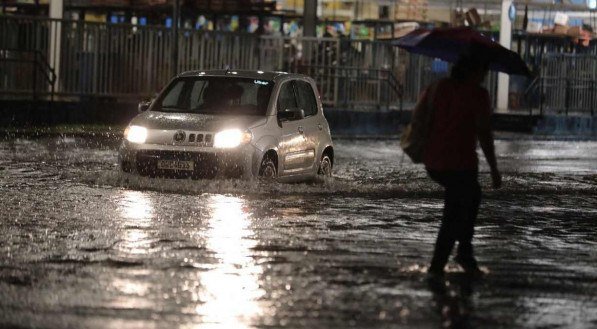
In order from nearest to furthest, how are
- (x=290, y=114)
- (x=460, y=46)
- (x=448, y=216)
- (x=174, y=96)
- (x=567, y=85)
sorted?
(x=448, y=216) < (x=460, y=46) < (x=290, y=114) < (x=174, y=96) < (x=567, y=85)

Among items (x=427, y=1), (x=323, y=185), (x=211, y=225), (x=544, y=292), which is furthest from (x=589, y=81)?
(x=544, y=292)

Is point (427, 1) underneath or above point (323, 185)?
above

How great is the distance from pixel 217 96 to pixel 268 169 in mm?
1251

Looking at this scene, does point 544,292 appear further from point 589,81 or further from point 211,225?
point 589,81

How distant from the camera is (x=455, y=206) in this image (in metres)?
10.8

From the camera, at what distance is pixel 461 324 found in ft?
29.2

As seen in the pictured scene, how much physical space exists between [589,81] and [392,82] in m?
6.22

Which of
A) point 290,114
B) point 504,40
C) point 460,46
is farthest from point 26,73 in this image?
point 460,46

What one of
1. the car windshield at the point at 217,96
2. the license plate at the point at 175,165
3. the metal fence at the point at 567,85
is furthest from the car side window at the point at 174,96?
the metal fence at the point at 567,85

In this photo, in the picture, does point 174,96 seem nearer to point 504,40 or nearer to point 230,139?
point 230,139

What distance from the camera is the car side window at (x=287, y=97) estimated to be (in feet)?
62.3

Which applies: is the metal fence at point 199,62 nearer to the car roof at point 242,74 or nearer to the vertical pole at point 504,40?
the vertical pole at point 504,40

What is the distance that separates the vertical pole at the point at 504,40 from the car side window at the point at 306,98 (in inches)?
873

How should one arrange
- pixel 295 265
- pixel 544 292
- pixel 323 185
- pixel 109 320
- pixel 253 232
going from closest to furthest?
pixel 109 320 → pixel 544 292 → pixel 295 265 → pixel 253 232 → pixel 323 185
